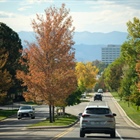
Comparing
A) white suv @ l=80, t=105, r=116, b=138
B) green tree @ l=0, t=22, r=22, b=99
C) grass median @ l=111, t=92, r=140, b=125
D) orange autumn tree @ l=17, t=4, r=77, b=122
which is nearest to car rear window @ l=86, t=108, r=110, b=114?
white suv @ l=80, t=105, r=116, b=138

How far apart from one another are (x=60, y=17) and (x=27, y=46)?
379 centimetres

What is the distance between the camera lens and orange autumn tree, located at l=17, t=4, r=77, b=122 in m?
44.3

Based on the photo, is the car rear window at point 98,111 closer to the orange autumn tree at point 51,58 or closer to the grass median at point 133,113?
the orange autumn tree at point 51,58

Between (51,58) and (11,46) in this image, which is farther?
(11,46)

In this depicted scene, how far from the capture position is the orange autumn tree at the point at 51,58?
44.3 m

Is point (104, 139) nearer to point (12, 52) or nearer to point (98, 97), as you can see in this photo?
point (12, 52)

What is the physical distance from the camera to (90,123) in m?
28.1

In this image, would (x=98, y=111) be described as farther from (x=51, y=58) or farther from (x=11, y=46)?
(x=11, y=46)

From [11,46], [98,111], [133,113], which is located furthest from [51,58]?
[11,46]

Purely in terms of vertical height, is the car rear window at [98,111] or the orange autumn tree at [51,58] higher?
the orange autumn tree at [51,58]

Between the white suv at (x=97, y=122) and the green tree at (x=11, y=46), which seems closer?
the white suv at (x=97, y=122)

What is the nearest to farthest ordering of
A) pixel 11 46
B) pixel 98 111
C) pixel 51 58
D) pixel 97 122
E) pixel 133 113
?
pixel 97 122
pixel 98 111
pixel 51 58
pixel 133 113
pixel 11 46

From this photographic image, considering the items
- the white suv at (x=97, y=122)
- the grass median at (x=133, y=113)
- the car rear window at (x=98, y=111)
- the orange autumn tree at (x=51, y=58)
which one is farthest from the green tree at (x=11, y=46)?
the white suv at (x=97, y=122)

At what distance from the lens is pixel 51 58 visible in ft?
147
